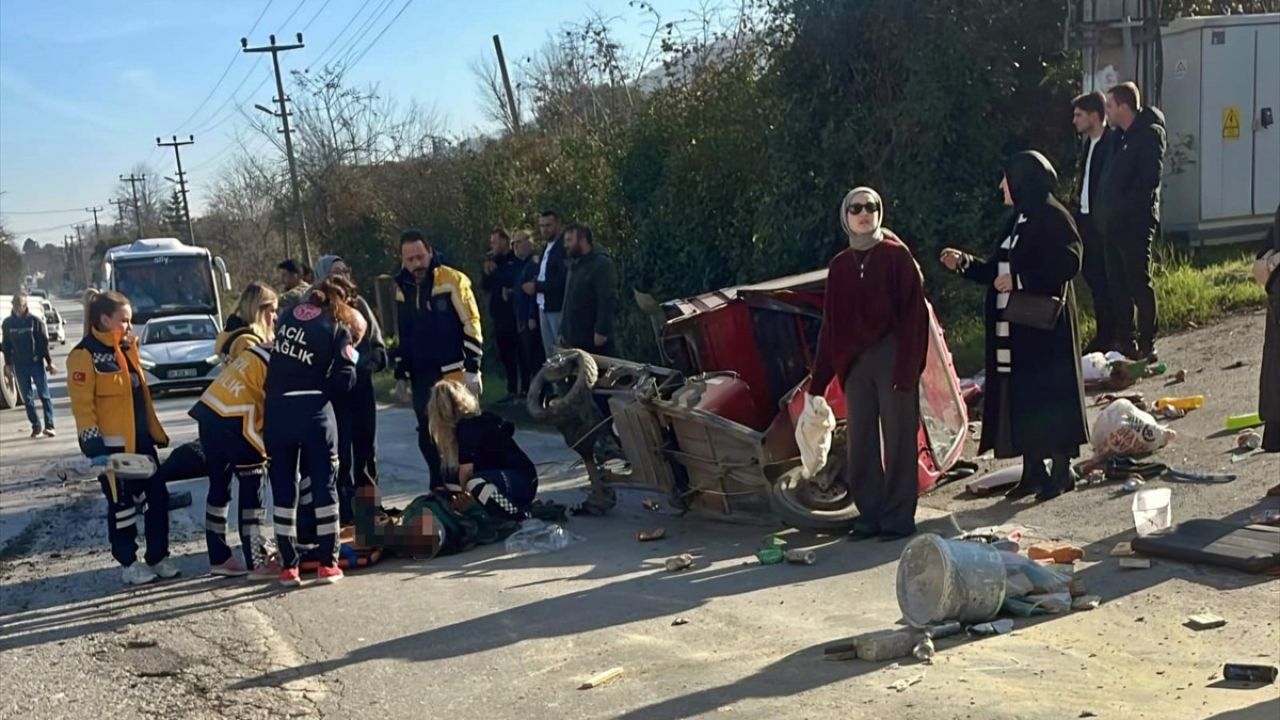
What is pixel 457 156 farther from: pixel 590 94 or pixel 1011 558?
pixel 1011 558

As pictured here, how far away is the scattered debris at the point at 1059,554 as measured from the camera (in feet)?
20.9

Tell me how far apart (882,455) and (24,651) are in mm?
4782

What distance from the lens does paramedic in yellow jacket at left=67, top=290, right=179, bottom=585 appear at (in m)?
8.00

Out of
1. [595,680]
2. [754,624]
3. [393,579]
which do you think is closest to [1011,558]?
[754,624]

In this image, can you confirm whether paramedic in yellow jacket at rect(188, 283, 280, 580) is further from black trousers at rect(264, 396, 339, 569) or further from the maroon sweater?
the maroon sweater

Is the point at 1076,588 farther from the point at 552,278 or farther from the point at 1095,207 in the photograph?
the point at 552,278

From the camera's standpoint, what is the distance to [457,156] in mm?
26938

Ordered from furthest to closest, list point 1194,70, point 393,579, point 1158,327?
point 1194,70
point 1158,327
point 393,579

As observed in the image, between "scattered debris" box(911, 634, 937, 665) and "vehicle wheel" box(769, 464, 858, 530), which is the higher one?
"vehicle wheel" box(769, 464, 858, 530)

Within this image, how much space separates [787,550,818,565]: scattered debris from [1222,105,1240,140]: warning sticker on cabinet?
828cm

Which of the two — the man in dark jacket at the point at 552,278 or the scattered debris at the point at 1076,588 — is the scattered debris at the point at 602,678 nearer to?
the scattered debris at the point at 1076,588

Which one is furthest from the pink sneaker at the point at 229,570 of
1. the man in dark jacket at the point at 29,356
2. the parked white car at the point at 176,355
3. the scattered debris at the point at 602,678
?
the parked white car at the point at 176,355

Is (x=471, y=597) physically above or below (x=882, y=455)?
below

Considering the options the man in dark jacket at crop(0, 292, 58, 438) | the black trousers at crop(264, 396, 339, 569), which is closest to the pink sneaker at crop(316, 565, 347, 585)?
the black trousers at crop(264, 396, 339, 569)
